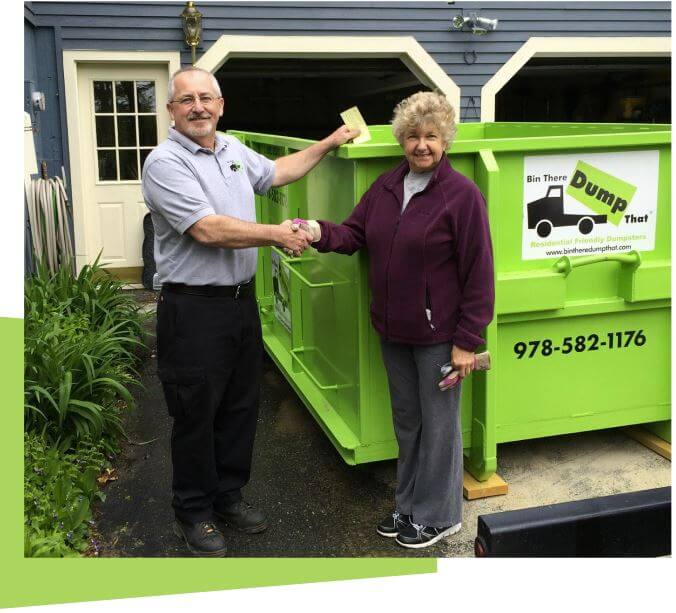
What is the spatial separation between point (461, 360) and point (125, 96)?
6.54 m

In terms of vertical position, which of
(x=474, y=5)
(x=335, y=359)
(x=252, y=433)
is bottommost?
(x=252, y=433)

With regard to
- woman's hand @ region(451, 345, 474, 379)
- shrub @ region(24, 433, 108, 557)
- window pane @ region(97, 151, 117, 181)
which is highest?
window pane @ region(97, 151, 117, 181)

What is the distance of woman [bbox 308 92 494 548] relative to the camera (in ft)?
9.25

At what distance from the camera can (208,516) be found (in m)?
3.22

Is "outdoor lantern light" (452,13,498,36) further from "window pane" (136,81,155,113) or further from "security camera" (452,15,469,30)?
"window pane" (136,81,155,113)

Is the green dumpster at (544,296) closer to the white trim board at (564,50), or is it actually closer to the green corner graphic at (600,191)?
the green corner graphic at (600,191)

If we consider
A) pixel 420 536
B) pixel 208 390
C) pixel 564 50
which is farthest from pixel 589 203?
pixel 564 50

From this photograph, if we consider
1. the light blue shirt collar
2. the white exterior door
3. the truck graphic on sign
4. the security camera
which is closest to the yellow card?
the light blue shirt collar

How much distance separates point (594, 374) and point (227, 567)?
6.38ft

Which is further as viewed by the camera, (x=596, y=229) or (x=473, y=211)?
(x=596, y=229)

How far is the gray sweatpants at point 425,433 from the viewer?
2992 millimetres

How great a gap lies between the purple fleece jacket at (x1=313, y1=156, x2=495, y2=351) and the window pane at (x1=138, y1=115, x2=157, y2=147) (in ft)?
19.9

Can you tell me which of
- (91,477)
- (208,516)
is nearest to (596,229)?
(208,516)

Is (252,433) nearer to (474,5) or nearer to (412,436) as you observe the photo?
(412,436)
